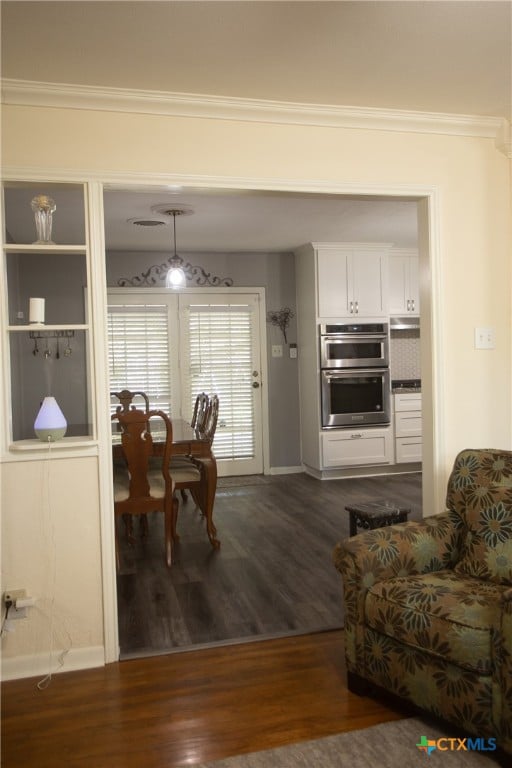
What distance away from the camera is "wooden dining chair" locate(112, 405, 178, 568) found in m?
3.98

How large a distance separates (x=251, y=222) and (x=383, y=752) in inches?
171

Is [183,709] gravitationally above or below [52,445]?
below

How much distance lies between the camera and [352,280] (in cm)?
696

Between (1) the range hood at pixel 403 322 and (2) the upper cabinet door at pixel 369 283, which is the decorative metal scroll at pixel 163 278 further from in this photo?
(1) the range hood at pixel 403 322

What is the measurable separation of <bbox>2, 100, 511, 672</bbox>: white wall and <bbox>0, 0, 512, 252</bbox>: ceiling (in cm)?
15

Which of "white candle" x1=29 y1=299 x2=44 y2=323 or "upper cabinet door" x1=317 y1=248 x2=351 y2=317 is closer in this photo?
"white candle" x1=29 y1=299 x2=44 y2=323

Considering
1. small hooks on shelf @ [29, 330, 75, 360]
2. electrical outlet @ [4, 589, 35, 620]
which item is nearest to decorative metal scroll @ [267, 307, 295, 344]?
small hooks on shelf @ [29, 330, 75, 360]

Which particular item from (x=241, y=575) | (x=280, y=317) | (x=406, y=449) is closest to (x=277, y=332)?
(x=280, y=317)

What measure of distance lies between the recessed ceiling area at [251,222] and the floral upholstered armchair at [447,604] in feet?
7.09

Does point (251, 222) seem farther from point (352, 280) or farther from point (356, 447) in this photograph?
point (356, 447)

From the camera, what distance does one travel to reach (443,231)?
3.38 meters

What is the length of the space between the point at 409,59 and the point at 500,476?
68.7 inches

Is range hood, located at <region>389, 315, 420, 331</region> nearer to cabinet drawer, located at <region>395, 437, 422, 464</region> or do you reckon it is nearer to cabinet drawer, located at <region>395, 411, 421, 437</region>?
cabinet drawer, located at <region>395, 411, 421, 437</region>

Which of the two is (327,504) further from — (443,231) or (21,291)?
(21,291)
